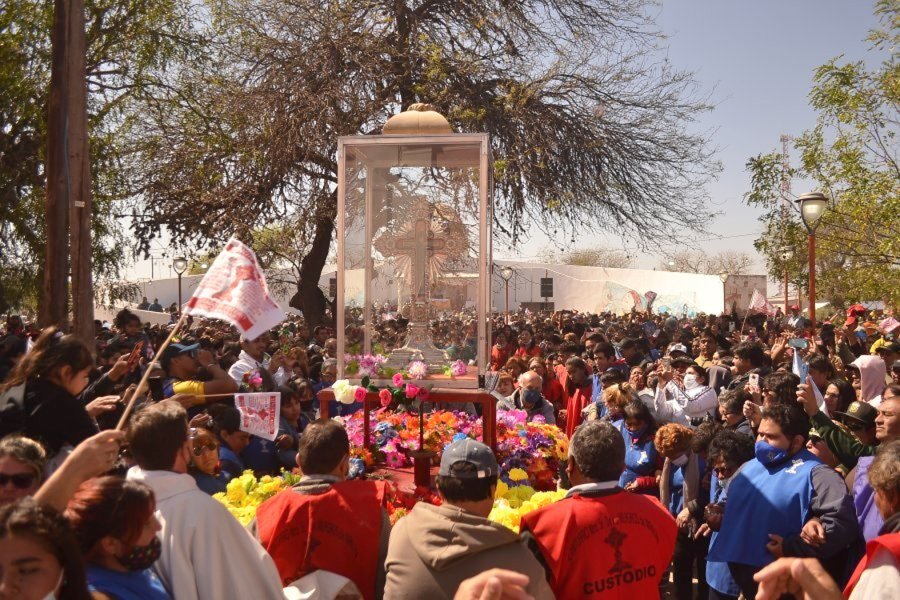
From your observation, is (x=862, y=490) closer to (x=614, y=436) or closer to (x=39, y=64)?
(x=614, y=436)

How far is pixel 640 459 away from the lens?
7.00 metres

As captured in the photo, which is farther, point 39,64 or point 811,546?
point 39,64

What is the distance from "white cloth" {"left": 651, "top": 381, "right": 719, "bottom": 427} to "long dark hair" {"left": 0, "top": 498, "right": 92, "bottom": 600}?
6578 millimetres

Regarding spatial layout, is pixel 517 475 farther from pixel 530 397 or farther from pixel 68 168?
pixel 68 168

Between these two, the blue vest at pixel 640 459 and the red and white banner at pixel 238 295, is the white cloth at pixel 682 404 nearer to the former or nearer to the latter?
the blue vest at pixel 640 459

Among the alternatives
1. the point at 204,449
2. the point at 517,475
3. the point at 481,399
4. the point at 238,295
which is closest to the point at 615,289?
the point at 481,399

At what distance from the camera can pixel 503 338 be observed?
17.0 meters

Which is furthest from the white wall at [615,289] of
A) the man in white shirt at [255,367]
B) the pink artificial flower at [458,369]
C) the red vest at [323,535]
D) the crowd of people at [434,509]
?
the red vest at [323,535]

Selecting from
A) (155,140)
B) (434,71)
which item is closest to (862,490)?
(434,71)

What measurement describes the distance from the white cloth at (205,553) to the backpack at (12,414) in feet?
5.45

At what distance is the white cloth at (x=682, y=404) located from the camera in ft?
27.3

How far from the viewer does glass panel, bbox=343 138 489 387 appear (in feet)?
26.3

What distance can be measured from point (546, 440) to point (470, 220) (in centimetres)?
215

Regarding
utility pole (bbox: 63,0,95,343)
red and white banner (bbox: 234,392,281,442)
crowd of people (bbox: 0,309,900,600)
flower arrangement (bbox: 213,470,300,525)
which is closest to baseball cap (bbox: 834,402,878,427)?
crowd of people (bbox: 0,309,900,600)
